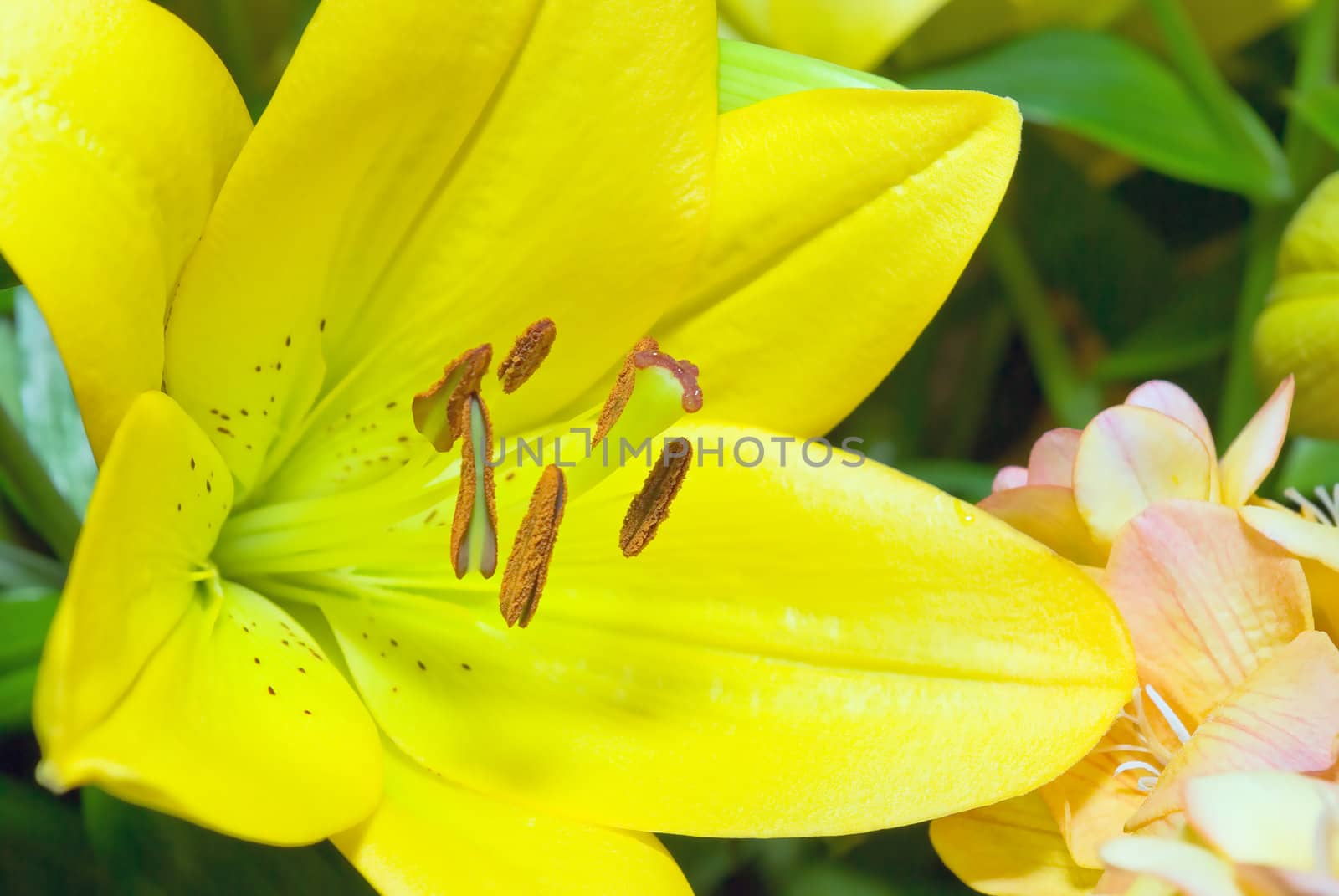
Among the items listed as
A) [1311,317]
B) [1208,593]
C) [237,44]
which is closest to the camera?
[1208,593]

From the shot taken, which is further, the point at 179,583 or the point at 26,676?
the point at 26,676

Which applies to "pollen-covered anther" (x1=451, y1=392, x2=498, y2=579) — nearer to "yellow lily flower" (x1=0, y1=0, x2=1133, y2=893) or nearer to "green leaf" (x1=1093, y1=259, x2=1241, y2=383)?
"yellow lily flower" (x1=0, y1=0, x2=1133, y2=893)

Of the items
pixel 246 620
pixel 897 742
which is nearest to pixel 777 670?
pixel 897 742

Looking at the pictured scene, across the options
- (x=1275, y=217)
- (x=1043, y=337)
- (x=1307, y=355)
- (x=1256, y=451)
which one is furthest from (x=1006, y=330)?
(x=1256, y=451)

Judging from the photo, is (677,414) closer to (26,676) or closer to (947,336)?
(26,676)

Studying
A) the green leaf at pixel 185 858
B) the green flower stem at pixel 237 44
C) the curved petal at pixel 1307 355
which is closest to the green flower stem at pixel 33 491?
the green leaf at pixel 185 858

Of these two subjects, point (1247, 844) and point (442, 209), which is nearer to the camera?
point (1247, 844)

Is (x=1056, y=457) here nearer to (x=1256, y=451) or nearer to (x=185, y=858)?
(x=1256, y=451)
